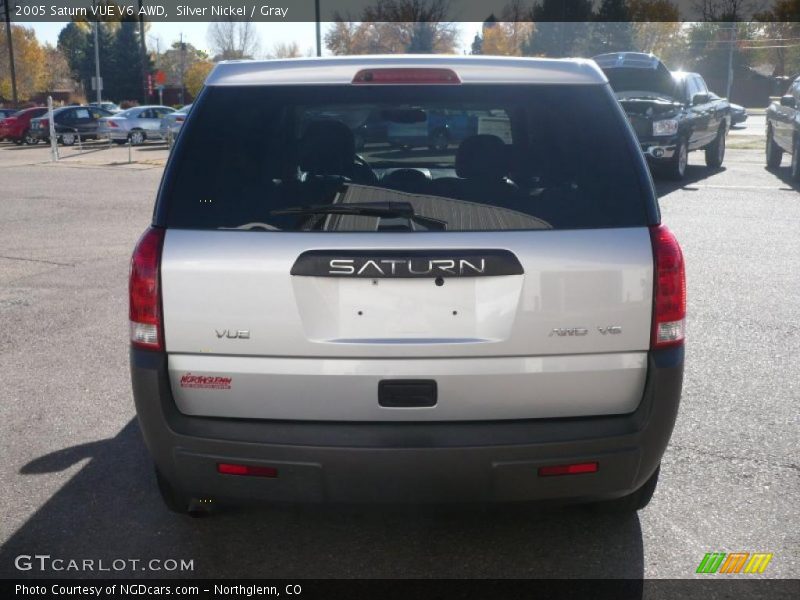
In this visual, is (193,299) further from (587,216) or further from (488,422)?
(587,216)

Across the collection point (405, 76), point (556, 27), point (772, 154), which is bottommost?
point (772, 154)

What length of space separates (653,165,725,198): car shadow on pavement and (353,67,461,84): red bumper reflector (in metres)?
12.7

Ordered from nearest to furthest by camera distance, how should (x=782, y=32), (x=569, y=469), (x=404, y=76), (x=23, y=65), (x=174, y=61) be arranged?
1. (x=569, y=469)
2. (x=404, y=76)
3. (x=782, y=32)
4. (x=23, y=65)
5. (x=174, y=61)

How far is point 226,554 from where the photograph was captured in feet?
12.5

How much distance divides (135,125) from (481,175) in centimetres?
3750

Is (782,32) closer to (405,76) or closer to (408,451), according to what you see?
(405,76)

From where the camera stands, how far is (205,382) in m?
3.36

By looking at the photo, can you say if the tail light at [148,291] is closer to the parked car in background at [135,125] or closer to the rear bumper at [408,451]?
the rear bumper at [408,451]

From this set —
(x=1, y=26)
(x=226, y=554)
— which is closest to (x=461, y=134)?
(x=226, y=554)

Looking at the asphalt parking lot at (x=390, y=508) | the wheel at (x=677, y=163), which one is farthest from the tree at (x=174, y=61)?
the asphalt parking lot at (x=390, y=508)

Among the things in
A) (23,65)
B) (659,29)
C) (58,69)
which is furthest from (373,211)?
(58,69)

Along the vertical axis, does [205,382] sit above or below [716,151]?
above

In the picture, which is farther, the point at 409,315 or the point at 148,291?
the point at 148,291

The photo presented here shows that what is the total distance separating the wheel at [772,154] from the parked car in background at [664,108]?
52.4 inches
